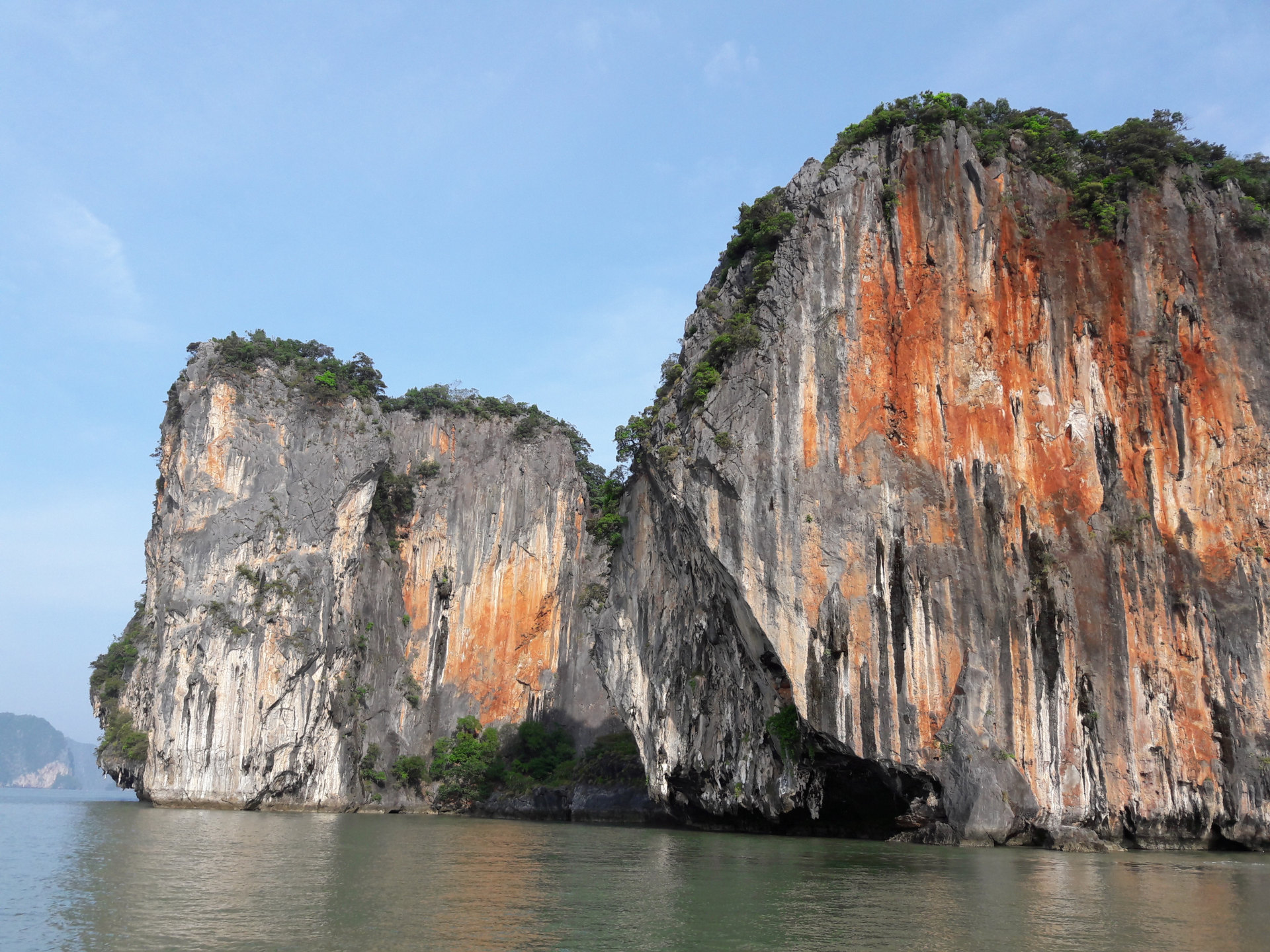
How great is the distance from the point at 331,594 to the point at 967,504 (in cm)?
3300

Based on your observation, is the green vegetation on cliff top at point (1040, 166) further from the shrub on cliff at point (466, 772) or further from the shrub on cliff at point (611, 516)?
the shrub on cliff at point (466, 772)

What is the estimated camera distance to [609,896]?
15.6 m

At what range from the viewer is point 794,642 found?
1119 inches

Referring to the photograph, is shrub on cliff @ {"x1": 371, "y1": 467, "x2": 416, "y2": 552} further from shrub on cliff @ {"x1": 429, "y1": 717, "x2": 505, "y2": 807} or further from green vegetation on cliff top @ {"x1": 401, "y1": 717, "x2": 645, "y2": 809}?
shrub on cliff @ {"x1": 429, "y1": 717, "x2": 505, "y2": 807}

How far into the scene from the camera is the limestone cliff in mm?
44969

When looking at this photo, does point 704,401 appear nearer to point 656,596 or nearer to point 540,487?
point 656,596

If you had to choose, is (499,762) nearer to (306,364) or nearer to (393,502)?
(393,502)

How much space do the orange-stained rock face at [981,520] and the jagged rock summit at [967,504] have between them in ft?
0.28

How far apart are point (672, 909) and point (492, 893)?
3.39m

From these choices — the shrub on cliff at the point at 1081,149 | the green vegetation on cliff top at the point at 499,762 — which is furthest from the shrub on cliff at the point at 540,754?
the shrub on cliff at the point at 1081,149

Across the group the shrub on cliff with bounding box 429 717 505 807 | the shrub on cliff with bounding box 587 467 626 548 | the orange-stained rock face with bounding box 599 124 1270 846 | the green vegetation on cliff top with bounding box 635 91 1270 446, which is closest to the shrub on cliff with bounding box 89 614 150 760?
the shrub on cliff with bounding box 429 717 505 807

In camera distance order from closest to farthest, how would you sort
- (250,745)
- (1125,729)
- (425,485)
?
(1125,729), (250,745), (425,485)

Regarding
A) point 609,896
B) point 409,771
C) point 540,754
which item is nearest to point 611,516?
point 540,754

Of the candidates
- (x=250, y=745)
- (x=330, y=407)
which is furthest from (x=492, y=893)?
(x=330, y=407)
